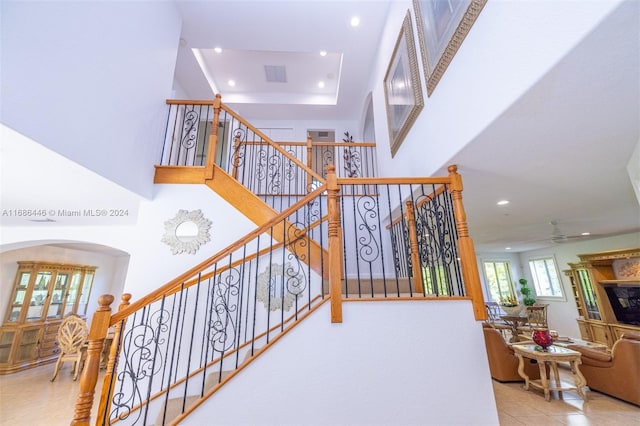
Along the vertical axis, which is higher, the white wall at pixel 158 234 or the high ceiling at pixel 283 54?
the high ceiling at pixel 283 54

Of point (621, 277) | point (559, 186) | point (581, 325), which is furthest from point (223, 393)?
point (581, 325)

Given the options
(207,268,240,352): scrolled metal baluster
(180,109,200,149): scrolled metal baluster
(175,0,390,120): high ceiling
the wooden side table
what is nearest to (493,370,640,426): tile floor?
the wooden side table

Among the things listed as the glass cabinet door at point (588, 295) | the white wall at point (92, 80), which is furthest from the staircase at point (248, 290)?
the glass cabinet door at point (588, 295)

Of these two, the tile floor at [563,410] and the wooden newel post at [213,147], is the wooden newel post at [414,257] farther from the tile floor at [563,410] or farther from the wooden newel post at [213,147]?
the wooden newel post at [213,147]

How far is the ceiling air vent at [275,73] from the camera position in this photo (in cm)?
578

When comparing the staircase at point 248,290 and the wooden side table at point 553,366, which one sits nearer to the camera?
the staircase at point 248,290

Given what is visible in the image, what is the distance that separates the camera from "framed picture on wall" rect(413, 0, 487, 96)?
2.05m

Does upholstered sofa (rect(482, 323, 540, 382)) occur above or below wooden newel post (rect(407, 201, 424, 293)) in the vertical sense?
below

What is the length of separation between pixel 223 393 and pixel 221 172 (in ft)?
8.33

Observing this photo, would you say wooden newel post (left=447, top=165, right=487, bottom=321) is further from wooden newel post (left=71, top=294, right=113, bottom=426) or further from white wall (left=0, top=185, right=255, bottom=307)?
wooden newel post (left=71, top=294, right=113, bottom=426)

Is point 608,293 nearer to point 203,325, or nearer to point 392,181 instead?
point 392,181

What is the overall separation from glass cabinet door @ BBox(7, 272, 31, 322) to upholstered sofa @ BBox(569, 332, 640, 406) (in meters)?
10.7

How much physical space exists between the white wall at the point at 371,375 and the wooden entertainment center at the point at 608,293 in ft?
21.7

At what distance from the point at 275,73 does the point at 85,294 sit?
7937 mm
